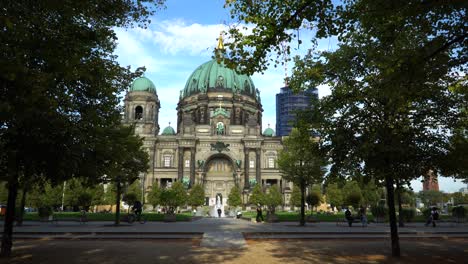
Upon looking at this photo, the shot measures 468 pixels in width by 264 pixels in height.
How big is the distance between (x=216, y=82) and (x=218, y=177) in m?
26.2

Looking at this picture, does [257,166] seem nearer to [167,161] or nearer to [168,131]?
[167,161]

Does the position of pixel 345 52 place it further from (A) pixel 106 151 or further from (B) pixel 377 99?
(A) pixel 106 151

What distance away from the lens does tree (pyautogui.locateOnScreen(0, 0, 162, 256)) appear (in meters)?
9.16

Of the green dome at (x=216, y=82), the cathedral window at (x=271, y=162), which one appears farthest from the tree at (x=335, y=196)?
the green dome at (x=216, y=82)

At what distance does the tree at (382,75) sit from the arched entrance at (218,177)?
70.3m

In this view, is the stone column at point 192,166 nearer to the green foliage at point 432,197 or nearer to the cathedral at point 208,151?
the cathedral at point 208,151

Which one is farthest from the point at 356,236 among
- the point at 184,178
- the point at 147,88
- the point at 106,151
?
the point at 147,88

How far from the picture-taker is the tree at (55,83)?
9.16 m

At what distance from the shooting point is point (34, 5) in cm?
943

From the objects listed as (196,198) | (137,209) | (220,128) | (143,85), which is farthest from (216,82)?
(137,209)

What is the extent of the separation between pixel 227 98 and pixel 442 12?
88.5 meters

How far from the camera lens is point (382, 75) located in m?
12.2

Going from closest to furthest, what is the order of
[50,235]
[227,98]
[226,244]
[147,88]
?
1. [226,244]
2. [50,235]
3. [147,88]
4. [227,98]

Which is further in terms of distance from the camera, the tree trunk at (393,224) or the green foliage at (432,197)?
the green foliage at (432,197)
